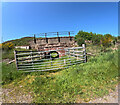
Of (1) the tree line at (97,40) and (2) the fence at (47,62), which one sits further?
(1) the tree line at (97,40)

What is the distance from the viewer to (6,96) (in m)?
3.23

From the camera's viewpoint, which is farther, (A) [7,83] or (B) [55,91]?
(A) [7,83]

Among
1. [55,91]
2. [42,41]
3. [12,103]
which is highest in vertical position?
[42,41]

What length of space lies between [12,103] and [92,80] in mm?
3736

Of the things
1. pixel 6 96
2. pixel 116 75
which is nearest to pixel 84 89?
pixel 116 75

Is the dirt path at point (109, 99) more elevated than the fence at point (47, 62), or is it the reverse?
the fence at point (47, 62)

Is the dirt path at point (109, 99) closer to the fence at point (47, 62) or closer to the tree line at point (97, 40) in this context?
the fence at point (47, 62)

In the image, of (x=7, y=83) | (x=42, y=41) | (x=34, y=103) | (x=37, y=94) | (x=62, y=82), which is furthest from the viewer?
(x=42, y=41)

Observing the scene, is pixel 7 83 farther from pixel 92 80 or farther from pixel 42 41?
pixel 42 41

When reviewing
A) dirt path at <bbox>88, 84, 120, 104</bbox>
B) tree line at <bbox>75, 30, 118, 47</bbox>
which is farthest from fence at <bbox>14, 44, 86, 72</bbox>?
tree line at <bbox>75, 30, 118, 47</bbox>

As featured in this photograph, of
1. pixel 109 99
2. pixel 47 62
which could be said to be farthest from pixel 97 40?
pixel 109 99

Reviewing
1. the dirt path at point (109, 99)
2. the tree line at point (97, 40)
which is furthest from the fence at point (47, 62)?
the tree line at point (97, 40)

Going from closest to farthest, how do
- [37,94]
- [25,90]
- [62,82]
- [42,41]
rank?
[37,94]
[25,90]
[62,82]
[42,41]

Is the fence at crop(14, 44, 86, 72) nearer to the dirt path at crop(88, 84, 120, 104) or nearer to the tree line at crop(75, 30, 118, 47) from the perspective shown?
the dirt path at crop(88, 84, 120, 104)
